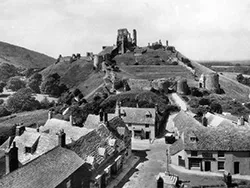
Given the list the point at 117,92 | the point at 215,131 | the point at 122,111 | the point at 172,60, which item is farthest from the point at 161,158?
the point at 172,60

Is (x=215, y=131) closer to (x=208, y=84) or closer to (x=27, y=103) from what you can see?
(x=208, y=84)

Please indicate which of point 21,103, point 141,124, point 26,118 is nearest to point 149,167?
point 141,124

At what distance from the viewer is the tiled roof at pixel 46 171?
25.0 meters

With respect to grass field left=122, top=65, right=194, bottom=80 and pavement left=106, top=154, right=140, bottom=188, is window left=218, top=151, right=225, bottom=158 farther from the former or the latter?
grass field left=122, top=65, right=194, bottom=80

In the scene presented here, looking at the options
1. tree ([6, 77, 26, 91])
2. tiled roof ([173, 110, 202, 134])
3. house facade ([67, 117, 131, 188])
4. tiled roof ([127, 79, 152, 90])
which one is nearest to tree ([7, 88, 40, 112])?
tree ([6, 77, 26, 91])

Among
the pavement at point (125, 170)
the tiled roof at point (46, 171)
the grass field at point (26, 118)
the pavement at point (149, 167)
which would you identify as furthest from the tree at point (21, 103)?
the tiled roof at point (46, 171)

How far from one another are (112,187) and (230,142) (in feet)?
62.2

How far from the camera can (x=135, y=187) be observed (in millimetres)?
36719

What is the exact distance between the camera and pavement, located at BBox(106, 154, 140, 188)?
3786cm

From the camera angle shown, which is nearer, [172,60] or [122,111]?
[122,111]

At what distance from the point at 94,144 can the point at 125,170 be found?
732 cm

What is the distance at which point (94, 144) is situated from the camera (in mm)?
38812

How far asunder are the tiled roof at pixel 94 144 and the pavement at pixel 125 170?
340 centimetres

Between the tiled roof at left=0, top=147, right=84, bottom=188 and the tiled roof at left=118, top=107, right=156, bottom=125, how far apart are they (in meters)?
31.7
